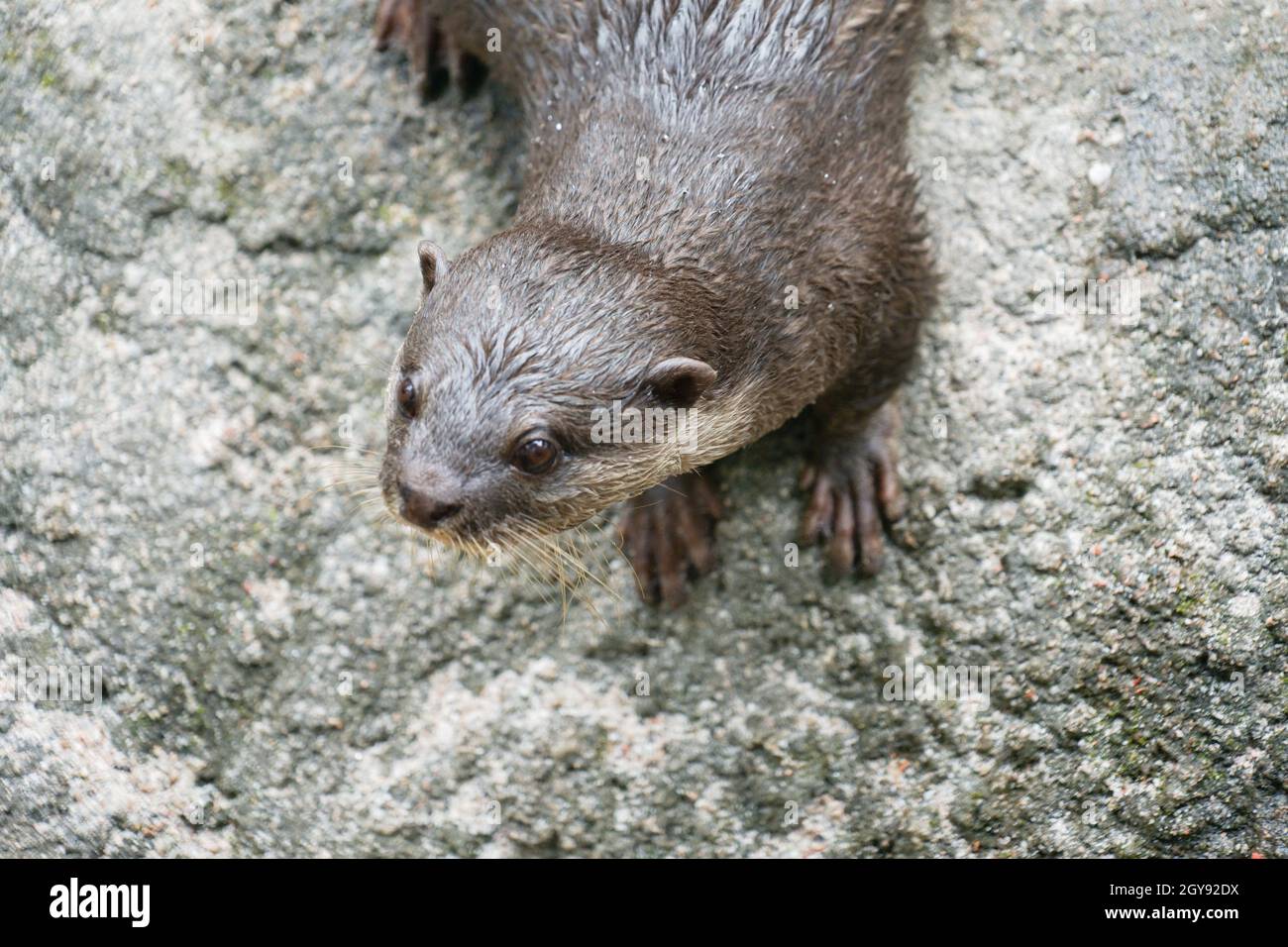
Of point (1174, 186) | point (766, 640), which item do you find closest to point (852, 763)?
point (766, 640)

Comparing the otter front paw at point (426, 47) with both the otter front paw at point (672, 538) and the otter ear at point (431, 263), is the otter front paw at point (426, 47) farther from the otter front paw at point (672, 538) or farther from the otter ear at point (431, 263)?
the otter front paw at point (672, 538)

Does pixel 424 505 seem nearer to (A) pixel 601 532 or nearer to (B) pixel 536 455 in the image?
(B) pixel 536 455

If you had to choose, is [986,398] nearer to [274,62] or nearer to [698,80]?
[698,80]

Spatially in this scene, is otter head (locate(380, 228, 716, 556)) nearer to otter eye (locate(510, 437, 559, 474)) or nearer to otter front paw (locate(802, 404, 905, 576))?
otter eye (locate(510, 437, 559, 474))

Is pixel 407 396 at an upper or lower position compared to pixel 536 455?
upper

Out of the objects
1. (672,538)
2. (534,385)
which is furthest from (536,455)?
(672,538)

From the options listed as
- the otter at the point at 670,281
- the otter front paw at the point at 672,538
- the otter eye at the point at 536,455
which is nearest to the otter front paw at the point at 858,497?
the otter at the point at 670,281

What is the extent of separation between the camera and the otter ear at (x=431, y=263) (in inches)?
111

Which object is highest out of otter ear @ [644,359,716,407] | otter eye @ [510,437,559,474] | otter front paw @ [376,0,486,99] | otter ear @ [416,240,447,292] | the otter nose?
otter front paw @ [376,0,486,99]

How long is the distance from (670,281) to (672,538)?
91cm

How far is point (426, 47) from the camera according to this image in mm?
3621

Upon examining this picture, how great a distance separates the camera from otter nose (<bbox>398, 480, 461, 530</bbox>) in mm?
2619

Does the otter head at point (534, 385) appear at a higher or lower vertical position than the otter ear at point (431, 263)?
lower

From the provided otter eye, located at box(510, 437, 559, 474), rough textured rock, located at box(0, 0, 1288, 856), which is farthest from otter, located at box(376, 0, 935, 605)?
rough textured rock, located at box(0, 0, 1288, 856)
